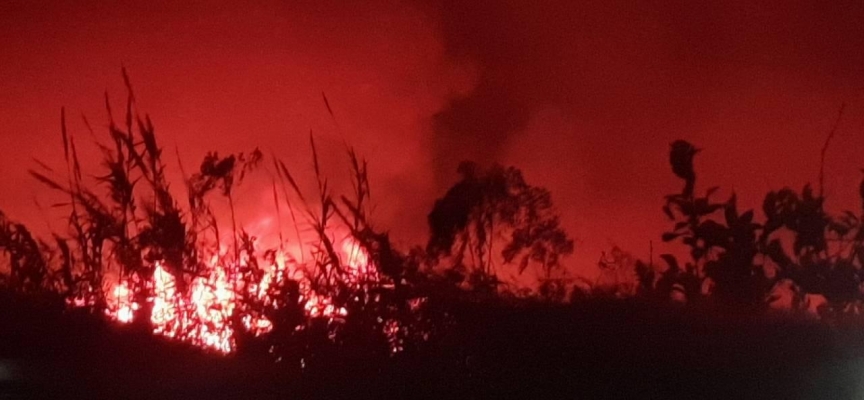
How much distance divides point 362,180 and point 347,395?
1.42m

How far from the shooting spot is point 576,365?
6.06 metres

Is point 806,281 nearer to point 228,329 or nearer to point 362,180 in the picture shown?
point 362,180

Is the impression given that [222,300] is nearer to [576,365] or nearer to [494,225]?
[494,225]

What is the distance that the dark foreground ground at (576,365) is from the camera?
5.97 metres

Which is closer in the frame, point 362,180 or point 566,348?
point 566,348

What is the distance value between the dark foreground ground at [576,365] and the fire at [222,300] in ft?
1.35

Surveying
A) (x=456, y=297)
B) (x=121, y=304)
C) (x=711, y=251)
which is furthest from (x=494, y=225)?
(x=121, y=304)

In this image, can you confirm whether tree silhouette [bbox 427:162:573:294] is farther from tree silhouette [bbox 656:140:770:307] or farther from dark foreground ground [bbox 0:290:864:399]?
dark foreground ground [bbox 0:290:864:399]

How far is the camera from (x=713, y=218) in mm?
7578

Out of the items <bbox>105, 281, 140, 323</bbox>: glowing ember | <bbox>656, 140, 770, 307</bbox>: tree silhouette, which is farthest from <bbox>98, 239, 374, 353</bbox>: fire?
<bbox>656, 140, 770, 307</bbox>: tree silhouette

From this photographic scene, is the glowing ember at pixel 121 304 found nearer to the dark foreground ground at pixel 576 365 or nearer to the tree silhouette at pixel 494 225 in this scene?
the dark foreground ground at pixel 576 365

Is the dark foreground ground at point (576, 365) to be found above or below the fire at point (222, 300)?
below

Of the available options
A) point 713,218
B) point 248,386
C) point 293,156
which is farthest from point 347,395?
point 293,156

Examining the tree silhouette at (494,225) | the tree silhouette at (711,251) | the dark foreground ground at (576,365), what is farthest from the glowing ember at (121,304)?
the tree silhouette at (711,251)
